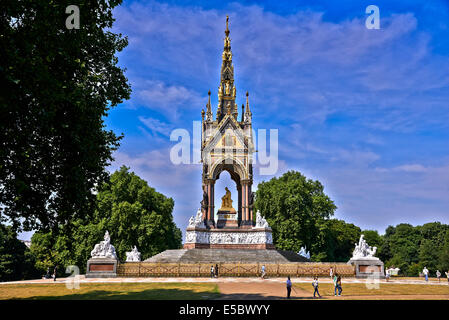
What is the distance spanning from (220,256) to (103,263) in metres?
10.2

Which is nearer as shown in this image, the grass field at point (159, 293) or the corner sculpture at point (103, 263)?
the grass field at point (159, 293)

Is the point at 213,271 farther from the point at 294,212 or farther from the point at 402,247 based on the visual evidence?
the point at 402,247

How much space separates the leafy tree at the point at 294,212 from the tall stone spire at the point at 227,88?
17.3 m

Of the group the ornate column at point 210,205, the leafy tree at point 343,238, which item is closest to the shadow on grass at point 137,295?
the ornate column at point 210,205

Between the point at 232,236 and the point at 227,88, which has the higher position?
the point at 227,88

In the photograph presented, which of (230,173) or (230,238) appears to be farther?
(230,173)

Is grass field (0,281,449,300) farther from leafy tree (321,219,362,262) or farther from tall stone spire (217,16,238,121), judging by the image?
leafy tree (321,219,362,262)

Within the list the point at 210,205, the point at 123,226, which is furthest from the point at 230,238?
the point at 123,226

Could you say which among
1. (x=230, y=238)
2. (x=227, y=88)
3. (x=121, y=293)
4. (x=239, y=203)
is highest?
(x=227, y=88)

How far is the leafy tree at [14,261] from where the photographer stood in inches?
2255

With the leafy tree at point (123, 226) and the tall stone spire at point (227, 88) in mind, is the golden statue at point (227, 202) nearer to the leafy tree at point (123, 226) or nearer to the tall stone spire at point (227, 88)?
the tall stone spire at point (227, 88)

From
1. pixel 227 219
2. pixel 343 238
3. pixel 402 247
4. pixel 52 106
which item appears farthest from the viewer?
pixel 402 247

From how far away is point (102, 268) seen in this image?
29.3 m
